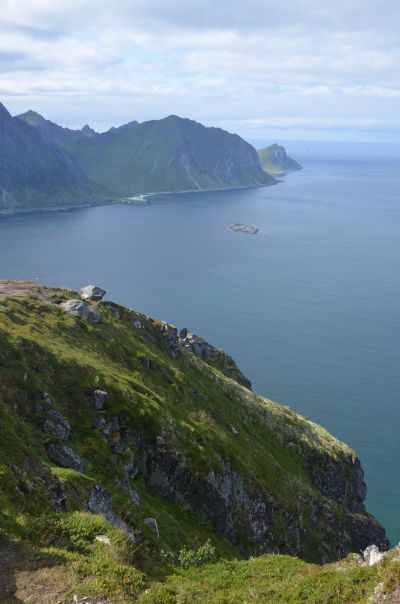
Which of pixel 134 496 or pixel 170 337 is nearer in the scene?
pixel 134 496

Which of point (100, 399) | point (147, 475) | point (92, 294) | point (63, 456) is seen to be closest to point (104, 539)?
point (63, 456)

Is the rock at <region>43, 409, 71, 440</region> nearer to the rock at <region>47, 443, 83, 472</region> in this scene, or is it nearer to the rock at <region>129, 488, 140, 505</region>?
the rock at <region>47, 443, 83, 472</region>

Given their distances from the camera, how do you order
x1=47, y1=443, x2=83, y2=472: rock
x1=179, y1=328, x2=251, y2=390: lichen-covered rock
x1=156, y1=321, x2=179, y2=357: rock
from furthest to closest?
x1=179, y1=328, x2=251, y2=390: lichen-covered rock → x1=156, y1=321, x2=179, y2=357: rock → x1=47, y1=443, x2=83, y2=472: rock

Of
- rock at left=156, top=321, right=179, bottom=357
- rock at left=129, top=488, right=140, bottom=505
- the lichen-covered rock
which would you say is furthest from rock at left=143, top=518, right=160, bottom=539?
the lichen-covered rock

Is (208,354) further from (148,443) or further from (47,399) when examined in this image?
(47,399)

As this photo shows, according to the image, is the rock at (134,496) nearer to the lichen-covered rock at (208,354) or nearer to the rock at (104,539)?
the rock at (104,539)

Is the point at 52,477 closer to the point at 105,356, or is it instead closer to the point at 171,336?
the point at 105,356
